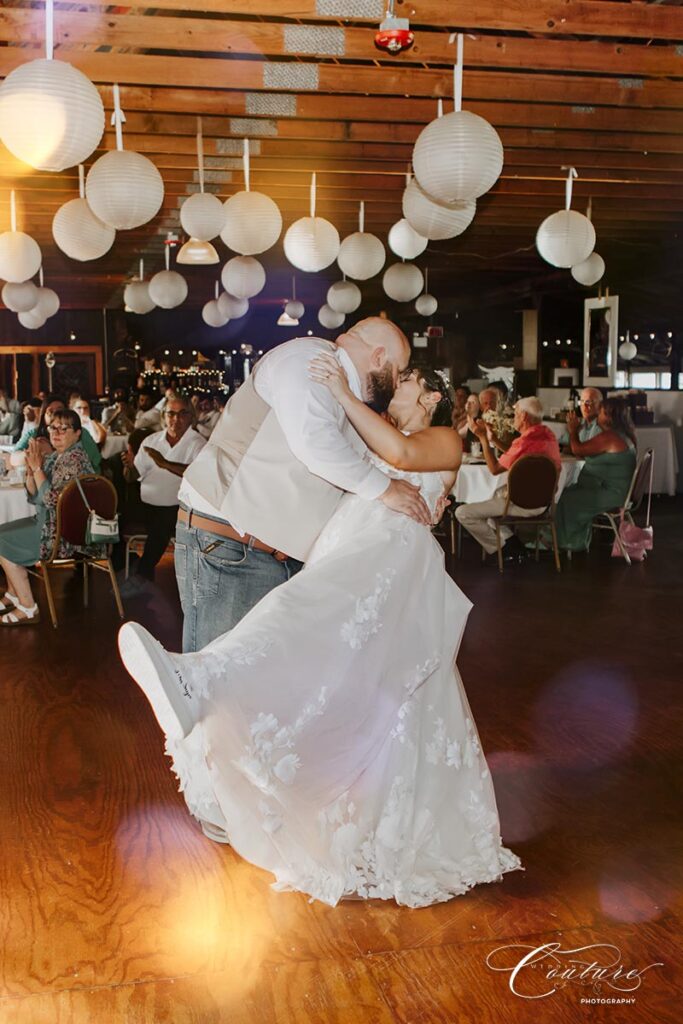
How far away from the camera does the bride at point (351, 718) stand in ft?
8.66

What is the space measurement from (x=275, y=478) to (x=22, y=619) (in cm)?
354

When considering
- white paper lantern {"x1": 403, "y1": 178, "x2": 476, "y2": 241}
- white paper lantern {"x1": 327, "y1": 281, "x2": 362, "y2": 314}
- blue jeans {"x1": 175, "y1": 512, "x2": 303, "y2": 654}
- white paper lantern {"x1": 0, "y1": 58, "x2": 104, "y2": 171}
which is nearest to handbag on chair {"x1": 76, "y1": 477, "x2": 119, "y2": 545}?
white paper lantern {"x1": 403, "y1": 178, "x2": 476, "y2": 241}

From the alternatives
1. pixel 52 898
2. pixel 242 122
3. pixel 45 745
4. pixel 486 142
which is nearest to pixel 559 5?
pixel 486 142

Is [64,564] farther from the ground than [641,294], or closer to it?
closer to it

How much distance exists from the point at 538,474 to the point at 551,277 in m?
8.57

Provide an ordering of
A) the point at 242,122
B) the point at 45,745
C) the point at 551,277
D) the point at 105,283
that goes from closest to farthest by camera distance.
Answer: the point at 45,745, the point at 242,122, the point at 551,277, the point at 105,283

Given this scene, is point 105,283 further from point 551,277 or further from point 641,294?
point 641,294

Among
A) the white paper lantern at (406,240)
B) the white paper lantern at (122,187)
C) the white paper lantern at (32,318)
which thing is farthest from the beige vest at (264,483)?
the white paper lantern at (32,318)

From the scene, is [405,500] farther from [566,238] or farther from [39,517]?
[566,238]

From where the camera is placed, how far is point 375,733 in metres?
2.83

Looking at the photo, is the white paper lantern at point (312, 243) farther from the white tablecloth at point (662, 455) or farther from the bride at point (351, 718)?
the white tablecloth at point (662, 455)

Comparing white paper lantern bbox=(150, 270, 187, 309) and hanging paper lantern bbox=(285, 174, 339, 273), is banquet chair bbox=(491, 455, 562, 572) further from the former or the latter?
white paper lantern bbox=(150, 270, 187, 309)

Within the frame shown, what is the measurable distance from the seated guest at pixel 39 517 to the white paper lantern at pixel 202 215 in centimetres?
130

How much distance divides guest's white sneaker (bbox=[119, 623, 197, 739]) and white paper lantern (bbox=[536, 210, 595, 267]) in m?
4.35
